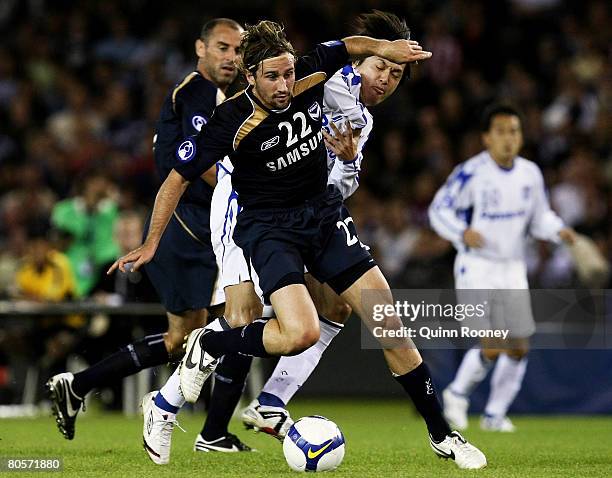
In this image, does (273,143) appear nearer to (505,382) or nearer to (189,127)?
(189,127)

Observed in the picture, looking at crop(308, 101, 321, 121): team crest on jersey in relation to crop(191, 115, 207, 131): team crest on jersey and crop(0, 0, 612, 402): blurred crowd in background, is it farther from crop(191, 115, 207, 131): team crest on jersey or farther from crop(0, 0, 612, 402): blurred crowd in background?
crop(0, 0, 612, 402): blurred crowd in background

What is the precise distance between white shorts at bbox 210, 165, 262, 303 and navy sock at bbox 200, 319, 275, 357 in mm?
409

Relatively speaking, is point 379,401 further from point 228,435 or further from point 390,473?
point 390,473

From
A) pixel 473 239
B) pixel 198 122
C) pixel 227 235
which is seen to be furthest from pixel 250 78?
pixel 473 239

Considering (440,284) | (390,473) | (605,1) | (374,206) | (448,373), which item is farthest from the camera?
(605,1)

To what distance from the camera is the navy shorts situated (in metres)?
8.02

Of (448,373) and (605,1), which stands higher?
(605,1)

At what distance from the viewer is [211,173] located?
780 cm

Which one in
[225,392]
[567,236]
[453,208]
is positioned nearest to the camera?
[225,392]

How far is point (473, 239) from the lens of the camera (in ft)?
33.2

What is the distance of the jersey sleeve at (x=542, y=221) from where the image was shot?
33.8 feet

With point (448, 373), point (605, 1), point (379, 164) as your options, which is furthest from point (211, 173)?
point (605, 1)

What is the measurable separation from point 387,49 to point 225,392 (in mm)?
2274

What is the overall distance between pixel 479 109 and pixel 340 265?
927cm
